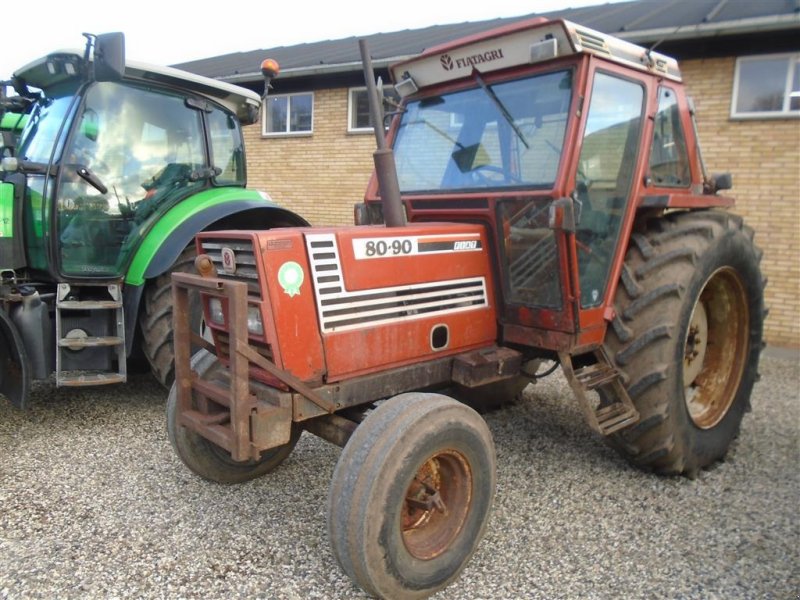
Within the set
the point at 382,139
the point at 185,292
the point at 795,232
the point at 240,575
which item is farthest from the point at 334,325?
the point at 795,232

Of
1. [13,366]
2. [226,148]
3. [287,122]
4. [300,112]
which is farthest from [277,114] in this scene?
[13,366]

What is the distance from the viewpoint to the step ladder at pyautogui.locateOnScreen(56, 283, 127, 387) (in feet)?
12.6

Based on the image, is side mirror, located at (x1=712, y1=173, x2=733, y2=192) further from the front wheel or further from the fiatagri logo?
the front wheel

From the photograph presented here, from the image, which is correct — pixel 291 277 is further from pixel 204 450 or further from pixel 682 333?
pixel 682 333

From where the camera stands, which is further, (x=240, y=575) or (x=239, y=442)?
(x=240, y=575)

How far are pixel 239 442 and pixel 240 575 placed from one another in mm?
608

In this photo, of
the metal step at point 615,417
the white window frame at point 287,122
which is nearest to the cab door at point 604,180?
the metal step at point 615,417

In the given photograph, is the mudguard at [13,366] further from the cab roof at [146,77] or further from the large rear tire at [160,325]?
the cab roof at [146,77]

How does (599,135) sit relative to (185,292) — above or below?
above

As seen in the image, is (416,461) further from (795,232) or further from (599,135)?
(795,232)

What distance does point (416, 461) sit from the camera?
2357 millimetres

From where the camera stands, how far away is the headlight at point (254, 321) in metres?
2.51

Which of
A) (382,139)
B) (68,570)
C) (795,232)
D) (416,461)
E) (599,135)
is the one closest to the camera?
(416,461)

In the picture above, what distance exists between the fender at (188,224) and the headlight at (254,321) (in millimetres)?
1817
